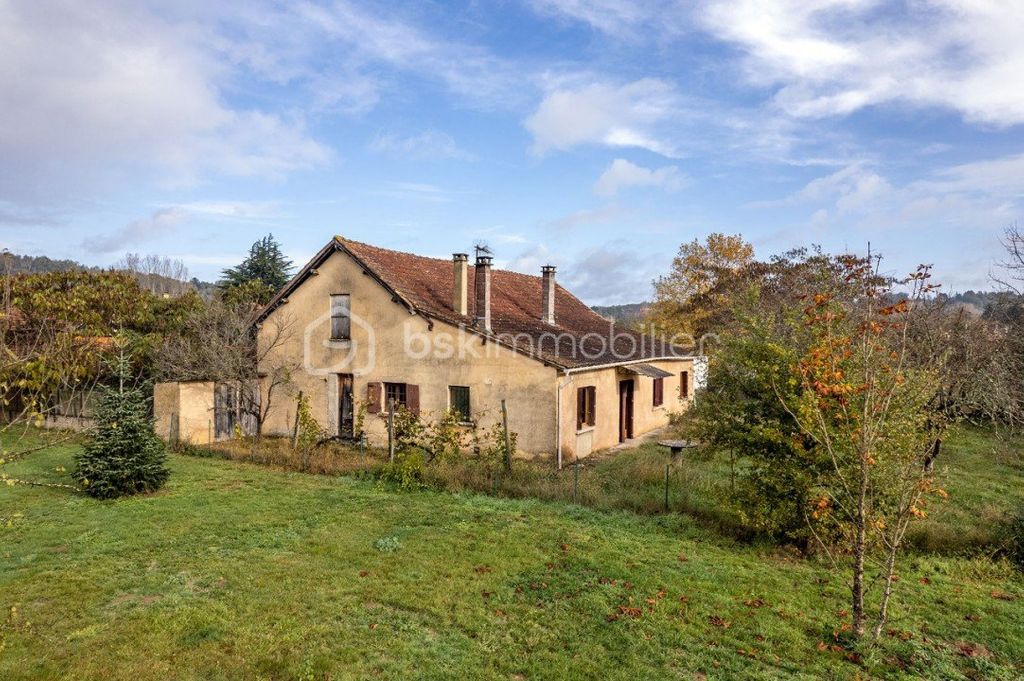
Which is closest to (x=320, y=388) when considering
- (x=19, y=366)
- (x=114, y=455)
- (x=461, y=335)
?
(x=461, y=335)

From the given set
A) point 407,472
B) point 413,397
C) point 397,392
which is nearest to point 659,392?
point 413,397

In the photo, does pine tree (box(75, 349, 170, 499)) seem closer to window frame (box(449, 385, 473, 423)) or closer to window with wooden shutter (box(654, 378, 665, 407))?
window frame (box(449, 385, 473, 423))

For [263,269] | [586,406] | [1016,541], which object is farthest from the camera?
[263,269]

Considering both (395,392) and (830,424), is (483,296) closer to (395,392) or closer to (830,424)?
(395,392)

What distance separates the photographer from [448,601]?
755cm

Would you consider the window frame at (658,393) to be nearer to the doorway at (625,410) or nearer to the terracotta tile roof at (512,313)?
the terracotta tile roof at (512,313)

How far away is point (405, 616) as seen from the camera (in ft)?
23.5

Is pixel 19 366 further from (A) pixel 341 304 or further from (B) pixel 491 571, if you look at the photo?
(A) pixel 341 304

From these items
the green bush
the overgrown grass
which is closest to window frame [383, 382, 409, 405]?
the overgrown grass

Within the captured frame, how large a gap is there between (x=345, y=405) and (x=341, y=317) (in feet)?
9.67

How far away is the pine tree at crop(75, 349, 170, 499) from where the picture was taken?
12.1 metres

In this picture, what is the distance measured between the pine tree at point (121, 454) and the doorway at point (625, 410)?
13896 mm

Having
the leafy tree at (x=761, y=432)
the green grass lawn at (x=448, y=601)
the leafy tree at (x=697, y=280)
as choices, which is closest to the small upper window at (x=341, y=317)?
the green grass lawn at (x=448, y=601)

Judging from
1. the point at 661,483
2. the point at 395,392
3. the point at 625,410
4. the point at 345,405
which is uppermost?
the point at 395,392
